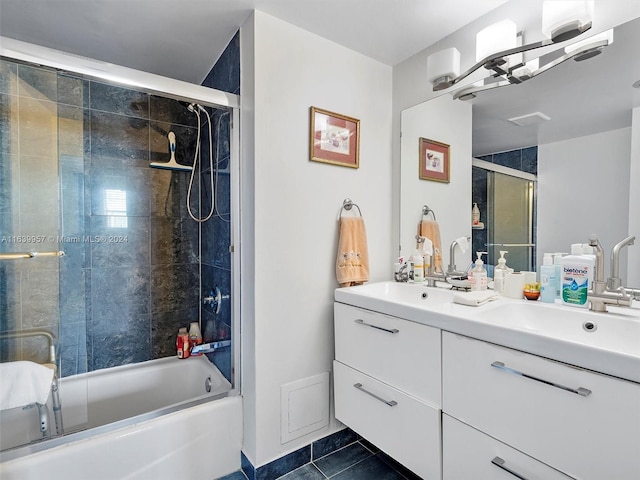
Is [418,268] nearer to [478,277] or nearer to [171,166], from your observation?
[478,277]

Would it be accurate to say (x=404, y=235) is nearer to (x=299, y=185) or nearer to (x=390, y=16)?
(x=299, y=185)

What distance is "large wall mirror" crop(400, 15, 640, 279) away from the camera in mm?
1240

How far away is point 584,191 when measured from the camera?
53.2 inches

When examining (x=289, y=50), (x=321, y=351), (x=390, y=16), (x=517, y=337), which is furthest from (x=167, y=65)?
(x=517, y=337)

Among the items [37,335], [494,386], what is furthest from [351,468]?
[37,335]

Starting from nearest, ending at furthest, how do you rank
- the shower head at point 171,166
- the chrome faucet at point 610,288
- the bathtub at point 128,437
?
the chrome faucet at point 610,288
the bathtub at point 128,437
the shower head at point 171,166

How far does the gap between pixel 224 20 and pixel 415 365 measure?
1808 mm

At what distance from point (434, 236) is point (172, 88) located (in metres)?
1.54

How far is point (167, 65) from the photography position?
81.6 inches

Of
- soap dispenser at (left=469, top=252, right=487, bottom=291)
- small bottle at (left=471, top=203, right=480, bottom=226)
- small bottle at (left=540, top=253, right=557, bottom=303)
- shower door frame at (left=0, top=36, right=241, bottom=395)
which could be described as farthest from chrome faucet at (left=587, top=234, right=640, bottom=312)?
shower door frame at (left=0, top=36, right=241, bottom=395)

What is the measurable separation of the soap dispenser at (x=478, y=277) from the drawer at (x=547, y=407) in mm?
479

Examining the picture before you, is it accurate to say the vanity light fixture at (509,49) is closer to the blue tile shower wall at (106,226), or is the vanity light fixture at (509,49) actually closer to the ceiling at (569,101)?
the ceiling at (569,101)

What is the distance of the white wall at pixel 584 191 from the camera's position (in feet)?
4.11

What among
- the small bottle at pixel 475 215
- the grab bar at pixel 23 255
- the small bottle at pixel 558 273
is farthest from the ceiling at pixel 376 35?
the grab bar at pixel 23 255
